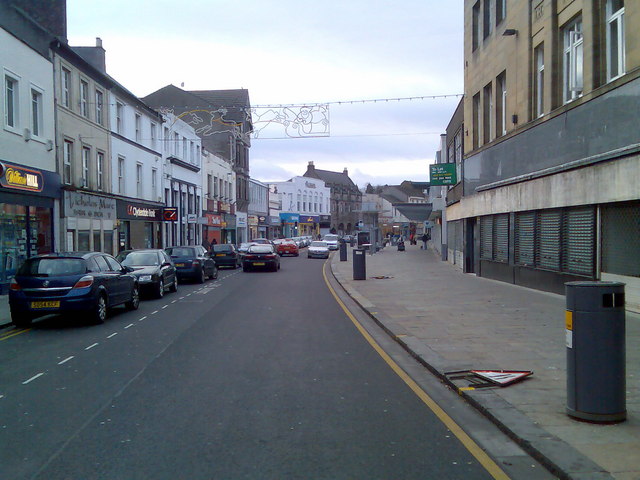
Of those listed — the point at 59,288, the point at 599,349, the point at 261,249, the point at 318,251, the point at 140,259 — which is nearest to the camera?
the point at 599,349

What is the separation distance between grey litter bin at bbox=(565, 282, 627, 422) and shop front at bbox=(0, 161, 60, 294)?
17.0m

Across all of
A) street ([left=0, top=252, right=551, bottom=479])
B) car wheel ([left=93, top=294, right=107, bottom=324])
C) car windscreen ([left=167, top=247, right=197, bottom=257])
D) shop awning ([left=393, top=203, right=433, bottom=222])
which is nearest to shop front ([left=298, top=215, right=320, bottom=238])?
shop awning ([left=393, top=203, right=433, bottom=222])

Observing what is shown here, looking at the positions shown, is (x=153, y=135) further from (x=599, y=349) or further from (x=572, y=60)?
A: (x=599, y=349)

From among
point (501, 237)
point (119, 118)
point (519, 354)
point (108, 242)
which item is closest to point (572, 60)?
point (501, 237)

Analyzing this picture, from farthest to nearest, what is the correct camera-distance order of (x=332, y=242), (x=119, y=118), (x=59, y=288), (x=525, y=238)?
(x=332, y=242)
(x=119, y=118)
(x=525, y=238)
(x=59, y=288)

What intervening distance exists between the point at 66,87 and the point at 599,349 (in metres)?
24.0

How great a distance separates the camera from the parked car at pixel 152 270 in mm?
17859

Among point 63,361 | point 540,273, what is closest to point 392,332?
point 63,361

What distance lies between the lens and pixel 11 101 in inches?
781

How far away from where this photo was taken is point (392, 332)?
436 inches

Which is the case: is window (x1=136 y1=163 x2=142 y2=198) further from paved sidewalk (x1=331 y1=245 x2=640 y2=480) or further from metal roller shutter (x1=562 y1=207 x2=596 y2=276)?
metal roller shutter (x1=562 y1=207 x2=596 y2=276)

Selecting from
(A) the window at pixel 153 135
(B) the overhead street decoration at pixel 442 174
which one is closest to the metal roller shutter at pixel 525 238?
(B) the overhead street decoration at pixel 442 174

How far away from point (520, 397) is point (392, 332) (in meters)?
4.63

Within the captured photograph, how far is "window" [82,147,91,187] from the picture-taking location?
26.3 m
